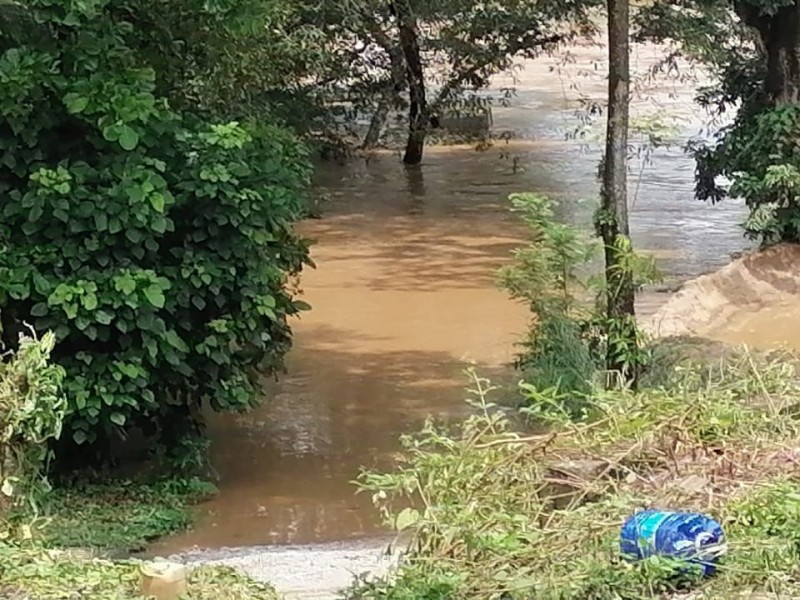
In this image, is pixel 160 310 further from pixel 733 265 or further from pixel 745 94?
pixel 745 94

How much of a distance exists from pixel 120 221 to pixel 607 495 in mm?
3536

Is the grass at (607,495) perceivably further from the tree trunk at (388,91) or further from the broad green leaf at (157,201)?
the tree trunk at (388,91)

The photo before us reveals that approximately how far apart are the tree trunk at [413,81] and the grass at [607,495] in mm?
8664

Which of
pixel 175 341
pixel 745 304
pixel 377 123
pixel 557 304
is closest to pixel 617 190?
pixel 557 304

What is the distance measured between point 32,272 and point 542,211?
3145mm

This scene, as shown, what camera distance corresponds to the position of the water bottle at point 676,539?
324 centimetres

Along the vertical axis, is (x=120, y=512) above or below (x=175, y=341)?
below

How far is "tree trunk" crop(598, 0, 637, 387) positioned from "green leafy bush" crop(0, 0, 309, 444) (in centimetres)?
181

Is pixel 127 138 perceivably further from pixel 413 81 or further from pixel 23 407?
pixel 413 81

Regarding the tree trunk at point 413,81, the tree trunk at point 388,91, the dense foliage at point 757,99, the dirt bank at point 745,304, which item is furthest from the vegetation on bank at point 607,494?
the tree trunk at point 388,91

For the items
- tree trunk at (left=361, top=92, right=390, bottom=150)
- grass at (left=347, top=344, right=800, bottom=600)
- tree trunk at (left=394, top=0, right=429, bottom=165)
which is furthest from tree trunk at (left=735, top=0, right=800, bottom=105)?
grass at (left=347, top=344, right=800, bottom=600)

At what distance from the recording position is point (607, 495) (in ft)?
12.6

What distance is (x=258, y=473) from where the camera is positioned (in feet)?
25.0

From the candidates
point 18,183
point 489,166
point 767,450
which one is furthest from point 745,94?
point 767,450
